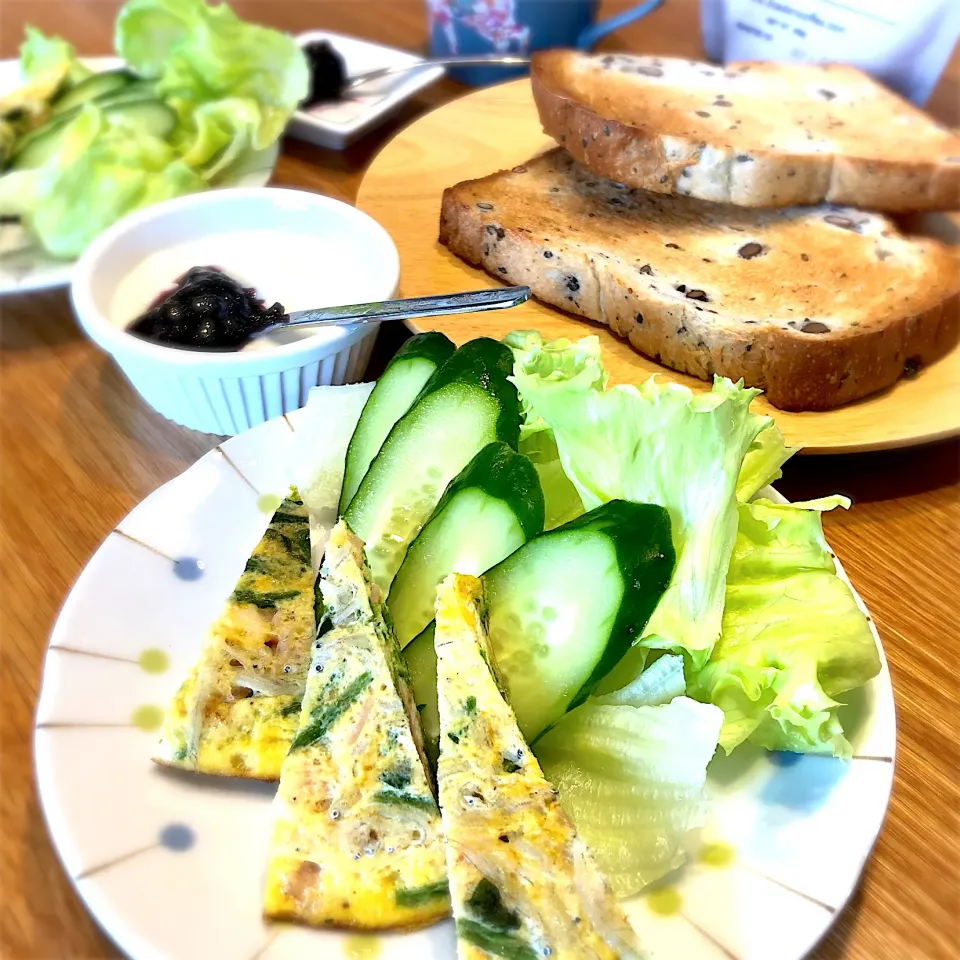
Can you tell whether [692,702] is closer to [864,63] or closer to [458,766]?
[458,766]

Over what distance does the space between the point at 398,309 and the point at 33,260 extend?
0.95 m

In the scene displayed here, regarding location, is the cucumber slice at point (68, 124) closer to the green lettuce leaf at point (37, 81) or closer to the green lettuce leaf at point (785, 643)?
the green lettuce leaf at point (37, 81)

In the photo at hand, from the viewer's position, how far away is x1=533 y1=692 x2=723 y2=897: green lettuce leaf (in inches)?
37.3

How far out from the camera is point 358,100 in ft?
8.51

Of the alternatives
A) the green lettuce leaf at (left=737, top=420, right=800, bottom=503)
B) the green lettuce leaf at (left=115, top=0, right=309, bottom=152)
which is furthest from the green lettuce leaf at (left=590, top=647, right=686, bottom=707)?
the green lettuce leaf at (left=115, top=0, right=309, bottom=152)

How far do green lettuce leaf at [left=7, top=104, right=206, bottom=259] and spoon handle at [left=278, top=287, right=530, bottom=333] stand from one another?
0.65m

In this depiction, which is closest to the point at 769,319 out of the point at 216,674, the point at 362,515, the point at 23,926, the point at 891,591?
the point at 891,591

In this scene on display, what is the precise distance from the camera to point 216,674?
106 centimetres

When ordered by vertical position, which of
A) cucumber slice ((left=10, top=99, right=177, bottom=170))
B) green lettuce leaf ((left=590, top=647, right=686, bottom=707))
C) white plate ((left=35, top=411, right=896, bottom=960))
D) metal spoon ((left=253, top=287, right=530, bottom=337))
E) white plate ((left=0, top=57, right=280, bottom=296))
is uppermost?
cucumber slice ((left=10, top=99, right=177, bottom=170))

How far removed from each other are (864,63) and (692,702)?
2353 mm

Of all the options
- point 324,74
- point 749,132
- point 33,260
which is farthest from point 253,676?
point 324,74

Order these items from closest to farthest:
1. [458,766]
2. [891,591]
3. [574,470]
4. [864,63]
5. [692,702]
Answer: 1. [458,766]
2. [692,702]
3. [574,470]
4. [891,591]
5. [864,63]

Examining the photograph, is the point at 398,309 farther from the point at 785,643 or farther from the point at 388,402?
the point at 785,643

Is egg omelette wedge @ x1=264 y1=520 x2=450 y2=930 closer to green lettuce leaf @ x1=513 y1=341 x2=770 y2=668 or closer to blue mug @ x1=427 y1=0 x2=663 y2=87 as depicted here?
green lettuce leaf @ x1=513 y1=341 x2=770 y2=668
